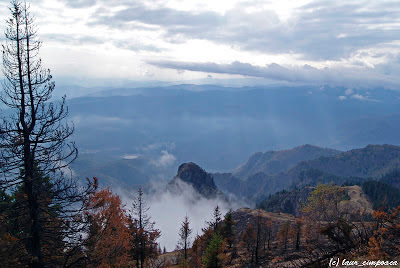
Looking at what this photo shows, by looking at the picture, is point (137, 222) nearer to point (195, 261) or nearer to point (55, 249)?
point (195, 261)

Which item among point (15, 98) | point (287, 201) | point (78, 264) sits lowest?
point (287, 201)

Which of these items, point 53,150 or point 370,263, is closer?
point 370,263

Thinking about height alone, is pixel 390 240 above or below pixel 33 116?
below

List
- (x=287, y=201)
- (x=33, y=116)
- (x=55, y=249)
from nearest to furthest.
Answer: (x=33, y=116) < (x=55, y=249) < (x=287, y=201)

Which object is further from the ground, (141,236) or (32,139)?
(32,139)

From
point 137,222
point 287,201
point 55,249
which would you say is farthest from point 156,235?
point 287,201

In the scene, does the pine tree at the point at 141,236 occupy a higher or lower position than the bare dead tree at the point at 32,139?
lower

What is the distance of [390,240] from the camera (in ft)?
47.2

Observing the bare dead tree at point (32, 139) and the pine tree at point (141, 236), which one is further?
the pine tree at point (141, 236)

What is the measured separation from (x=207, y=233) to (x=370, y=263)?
44.4 metres

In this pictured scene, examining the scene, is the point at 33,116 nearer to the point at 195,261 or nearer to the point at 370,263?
the point at 370,263

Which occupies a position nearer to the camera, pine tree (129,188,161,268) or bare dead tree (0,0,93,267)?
bare dead tree (0,0,93,267)

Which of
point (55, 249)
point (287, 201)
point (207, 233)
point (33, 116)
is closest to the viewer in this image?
point (33, 116)

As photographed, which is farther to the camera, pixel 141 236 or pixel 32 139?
pixel 141 236
